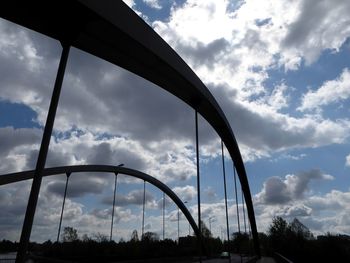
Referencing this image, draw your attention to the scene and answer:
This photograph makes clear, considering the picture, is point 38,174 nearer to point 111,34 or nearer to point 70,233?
point 111,34

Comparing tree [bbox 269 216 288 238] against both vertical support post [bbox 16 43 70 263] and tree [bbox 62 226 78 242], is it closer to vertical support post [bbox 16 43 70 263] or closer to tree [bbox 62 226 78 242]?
tree [bbox 62 226 78 242]

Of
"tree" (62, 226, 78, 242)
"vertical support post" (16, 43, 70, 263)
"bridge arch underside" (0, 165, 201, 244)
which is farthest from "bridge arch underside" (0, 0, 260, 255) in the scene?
"tree" (62, 226, 78, 242)

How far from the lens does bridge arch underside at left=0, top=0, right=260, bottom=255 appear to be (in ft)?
17.9

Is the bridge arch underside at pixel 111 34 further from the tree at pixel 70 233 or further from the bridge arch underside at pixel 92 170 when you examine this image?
the tree at pixel 70 233

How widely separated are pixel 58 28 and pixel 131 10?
1.59 metres

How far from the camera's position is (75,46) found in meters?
6.58

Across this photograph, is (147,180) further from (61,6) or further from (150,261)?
(61,6)

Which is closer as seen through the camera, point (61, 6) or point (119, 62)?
point (61, 6)

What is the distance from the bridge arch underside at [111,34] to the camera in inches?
215

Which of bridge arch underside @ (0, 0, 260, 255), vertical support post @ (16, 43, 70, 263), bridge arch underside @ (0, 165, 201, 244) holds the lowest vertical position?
vertical support post @ (16, 43, 70, 263)

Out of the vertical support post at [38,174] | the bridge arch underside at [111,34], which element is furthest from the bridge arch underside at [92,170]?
the vertical support post at [38,174]

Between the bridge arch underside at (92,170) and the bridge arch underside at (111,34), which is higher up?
the bridge arch underside at (92,170)

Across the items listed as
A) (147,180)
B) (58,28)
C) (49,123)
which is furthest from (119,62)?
(147,180)

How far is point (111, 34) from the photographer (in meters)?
6.39
